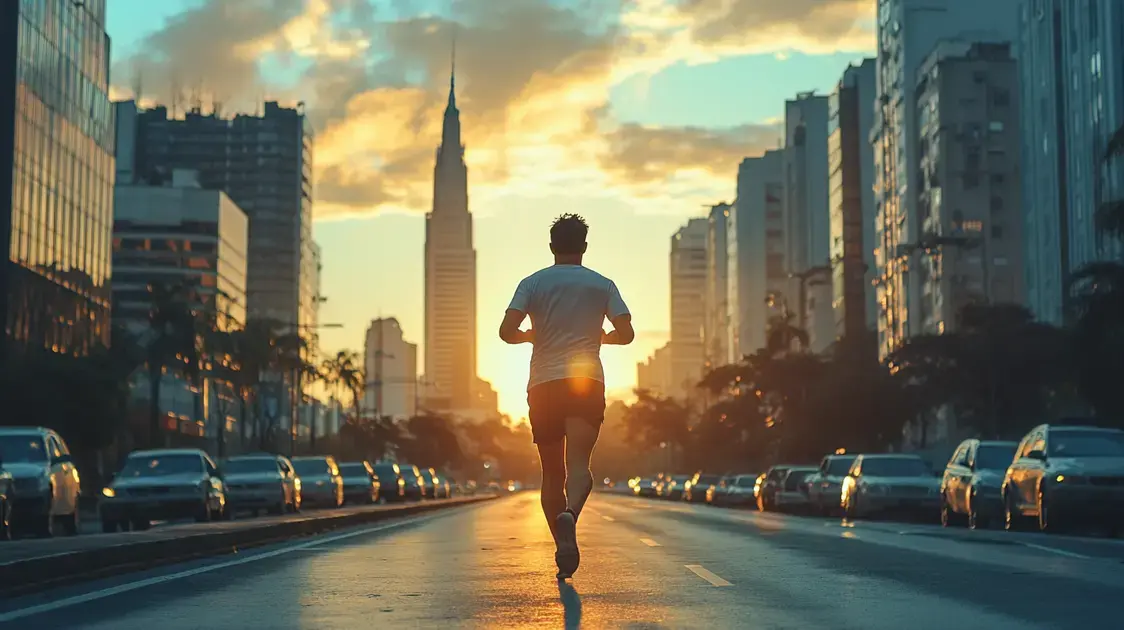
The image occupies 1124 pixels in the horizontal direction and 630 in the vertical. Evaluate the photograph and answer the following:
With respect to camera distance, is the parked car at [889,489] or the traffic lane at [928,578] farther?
the parked car at [889,489]

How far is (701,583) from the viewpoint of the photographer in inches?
436

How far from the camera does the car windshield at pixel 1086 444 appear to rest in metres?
24.0

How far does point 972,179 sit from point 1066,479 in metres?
95.6

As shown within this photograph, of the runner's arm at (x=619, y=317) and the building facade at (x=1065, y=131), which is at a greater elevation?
the building facade at (x=1065, y=131)

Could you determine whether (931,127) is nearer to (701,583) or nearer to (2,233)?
(2,233)

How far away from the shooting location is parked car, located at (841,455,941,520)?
107 ft

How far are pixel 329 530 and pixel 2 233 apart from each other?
4970 centimetres

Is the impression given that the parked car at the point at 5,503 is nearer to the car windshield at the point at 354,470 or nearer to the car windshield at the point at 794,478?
the car windshield at the point at 794,478

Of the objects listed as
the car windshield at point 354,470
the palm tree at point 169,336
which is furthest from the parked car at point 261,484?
the palm tree at point 169,336

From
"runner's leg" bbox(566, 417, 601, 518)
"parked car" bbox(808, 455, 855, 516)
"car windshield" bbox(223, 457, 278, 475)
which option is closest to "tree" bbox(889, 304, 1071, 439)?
"parked car" bbox(808, 455, 855, 516)

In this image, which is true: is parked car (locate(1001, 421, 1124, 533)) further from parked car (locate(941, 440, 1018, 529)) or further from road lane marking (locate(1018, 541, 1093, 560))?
road lane marking (locate(1018, 541, 1093, 560))

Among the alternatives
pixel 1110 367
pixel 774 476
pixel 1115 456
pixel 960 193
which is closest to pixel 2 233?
pixel 774 476

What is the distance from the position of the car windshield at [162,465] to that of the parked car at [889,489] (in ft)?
42.2

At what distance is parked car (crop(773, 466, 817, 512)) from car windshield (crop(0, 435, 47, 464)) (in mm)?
22702
